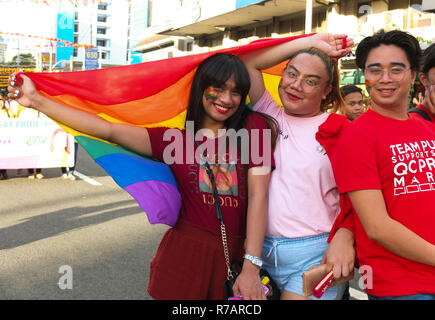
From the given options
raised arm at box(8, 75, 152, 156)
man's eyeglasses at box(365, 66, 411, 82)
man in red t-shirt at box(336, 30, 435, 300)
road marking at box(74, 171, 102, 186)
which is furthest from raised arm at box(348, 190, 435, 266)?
road marking at box(74, 171, 102, 186)

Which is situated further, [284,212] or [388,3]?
[388,3]

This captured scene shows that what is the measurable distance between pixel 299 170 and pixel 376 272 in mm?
569

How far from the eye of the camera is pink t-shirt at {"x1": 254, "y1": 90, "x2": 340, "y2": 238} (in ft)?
7.10

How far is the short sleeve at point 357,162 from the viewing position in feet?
5.80

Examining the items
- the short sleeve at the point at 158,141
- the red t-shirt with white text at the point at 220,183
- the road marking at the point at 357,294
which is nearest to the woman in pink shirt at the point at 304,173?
the red t-shirt with white text at the point at 220,183

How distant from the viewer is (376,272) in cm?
185

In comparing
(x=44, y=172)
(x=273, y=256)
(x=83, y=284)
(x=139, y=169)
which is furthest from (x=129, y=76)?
(x=44, y=172)

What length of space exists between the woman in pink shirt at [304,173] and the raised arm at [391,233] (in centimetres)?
35

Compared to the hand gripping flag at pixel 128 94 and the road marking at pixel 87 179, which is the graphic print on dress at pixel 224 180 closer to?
the hand gripping flag at pixel 128 94

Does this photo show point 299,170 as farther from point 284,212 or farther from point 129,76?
point 129,76

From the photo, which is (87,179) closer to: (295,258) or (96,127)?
(96,127)

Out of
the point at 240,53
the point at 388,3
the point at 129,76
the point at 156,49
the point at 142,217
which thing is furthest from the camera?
the point at 156,49

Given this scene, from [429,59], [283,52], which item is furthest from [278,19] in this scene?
[429,59]

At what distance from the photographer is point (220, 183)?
2221mm
